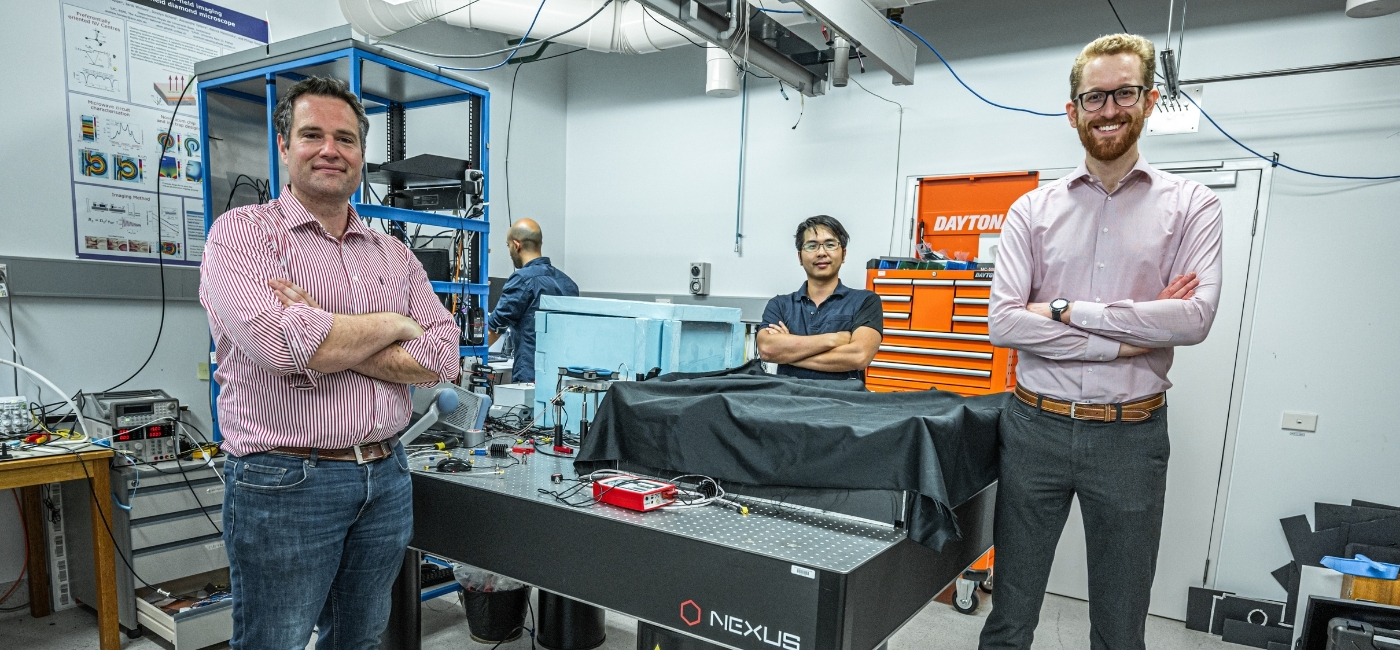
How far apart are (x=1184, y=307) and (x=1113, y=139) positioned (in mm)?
379

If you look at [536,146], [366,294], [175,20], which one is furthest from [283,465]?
[536,146]

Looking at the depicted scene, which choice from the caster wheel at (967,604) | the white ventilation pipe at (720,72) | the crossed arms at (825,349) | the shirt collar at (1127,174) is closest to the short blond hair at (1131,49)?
the shirt collar at (1127,174)

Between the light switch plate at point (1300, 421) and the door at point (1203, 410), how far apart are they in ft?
0.66

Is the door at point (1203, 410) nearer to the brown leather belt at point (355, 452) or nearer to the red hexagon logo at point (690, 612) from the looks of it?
the red hexagon logo at point (690, 612)

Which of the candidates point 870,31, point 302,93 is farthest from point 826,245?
point 302,93

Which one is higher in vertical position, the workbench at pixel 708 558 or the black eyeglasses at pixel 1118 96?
the black eyeglasses at pixel 1118 96

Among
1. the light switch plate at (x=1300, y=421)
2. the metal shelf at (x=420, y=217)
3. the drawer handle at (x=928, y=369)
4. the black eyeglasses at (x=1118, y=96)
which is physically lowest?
the light switch plate at (x=1300, y=421)

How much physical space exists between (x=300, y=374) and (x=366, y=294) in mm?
224

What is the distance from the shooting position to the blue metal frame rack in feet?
8.02

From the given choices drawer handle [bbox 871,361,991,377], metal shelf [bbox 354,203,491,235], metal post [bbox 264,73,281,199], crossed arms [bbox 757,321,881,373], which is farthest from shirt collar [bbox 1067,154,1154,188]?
metal post [bbox 264,73,281,199]

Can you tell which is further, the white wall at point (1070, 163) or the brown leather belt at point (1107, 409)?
the white wall at point (1070, 163)

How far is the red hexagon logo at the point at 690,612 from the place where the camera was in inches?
47.6

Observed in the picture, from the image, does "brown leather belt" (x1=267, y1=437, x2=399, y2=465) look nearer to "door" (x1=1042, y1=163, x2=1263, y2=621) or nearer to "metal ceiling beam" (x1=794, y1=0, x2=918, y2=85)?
"metal ceiling beam" (x1=794, y1=0, x2=918, y2=85)

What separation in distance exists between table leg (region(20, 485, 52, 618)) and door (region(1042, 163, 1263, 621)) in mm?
4088
